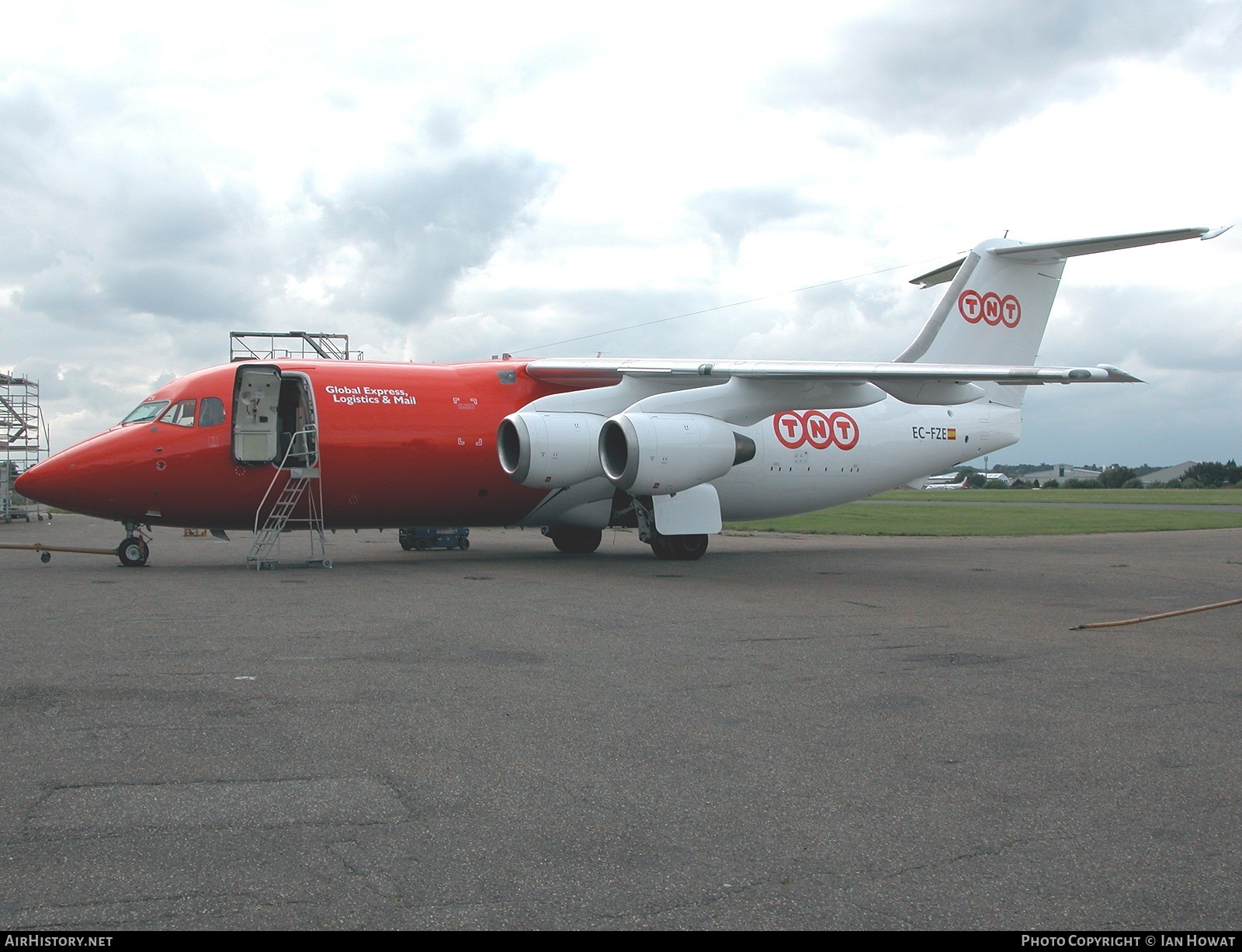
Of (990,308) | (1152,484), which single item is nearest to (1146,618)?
(990,308)

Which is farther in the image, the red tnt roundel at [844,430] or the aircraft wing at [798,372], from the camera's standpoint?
the red tnt roundel at [844,430]

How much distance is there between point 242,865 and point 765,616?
7.40 m

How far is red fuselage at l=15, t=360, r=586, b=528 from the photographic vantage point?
15.0 meters

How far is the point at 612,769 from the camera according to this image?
5.04 meters

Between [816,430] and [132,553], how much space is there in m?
12.2

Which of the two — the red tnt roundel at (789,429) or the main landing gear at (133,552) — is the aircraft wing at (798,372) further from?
the main landing gear at (133,552)

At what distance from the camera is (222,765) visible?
496cm

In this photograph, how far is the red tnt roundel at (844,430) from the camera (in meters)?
19.6

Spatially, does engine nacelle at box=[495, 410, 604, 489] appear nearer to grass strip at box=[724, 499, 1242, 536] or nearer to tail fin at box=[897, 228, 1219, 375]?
tail fin at box=[897, 228, 1219, 375]

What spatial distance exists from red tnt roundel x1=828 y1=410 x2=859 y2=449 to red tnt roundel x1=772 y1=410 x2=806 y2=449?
2.32ft

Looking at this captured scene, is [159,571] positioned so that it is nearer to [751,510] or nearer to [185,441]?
[185,441]

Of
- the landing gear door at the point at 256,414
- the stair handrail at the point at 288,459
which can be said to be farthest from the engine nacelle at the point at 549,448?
the landing gear door at the point at 256,414

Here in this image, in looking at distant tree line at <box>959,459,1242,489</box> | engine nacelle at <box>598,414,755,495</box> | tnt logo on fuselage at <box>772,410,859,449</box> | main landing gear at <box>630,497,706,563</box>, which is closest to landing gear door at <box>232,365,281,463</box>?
engine nacelle at <box>598,414,755,495</box>

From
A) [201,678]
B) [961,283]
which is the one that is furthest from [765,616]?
[961,283]
